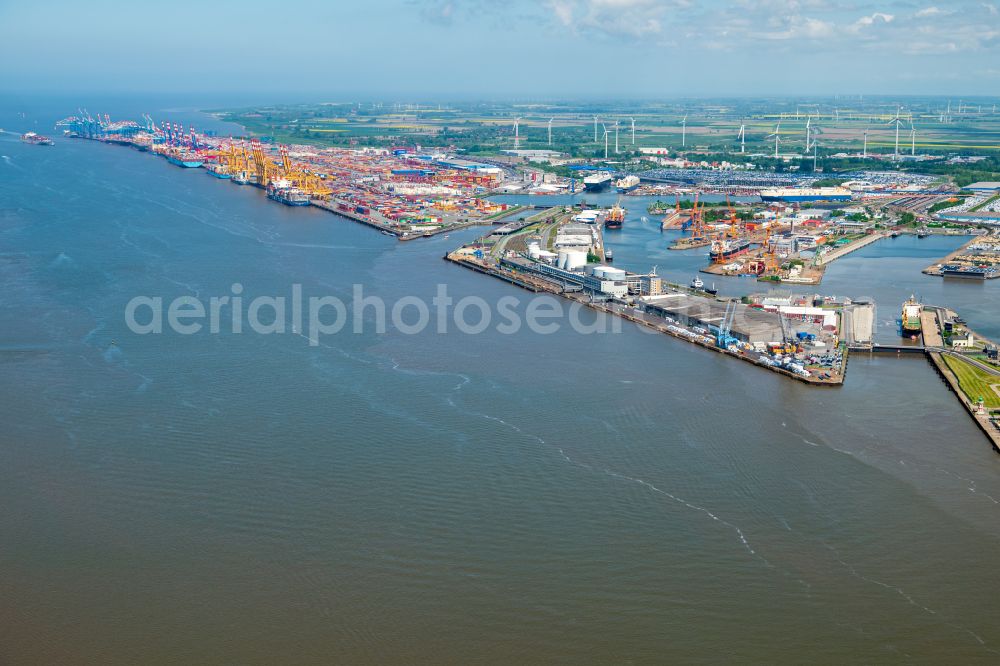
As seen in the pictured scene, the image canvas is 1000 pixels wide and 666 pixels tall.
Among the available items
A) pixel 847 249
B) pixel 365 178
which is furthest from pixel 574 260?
pixel 365 178

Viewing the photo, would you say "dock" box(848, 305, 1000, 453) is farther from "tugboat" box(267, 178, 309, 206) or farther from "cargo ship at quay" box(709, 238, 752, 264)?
"tugboat" box(267, 178, 309, 206)

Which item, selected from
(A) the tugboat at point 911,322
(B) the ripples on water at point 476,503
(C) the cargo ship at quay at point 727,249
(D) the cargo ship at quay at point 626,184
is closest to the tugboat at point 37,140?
(D) the cargo ship at quay at point 626,184

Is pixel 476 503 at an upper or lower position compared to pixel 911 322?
lower

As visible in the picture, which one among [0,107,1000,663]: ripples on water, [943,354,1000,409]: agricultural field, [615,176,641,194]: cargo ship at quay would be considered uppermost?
[615,176,641,194]: cargo ship at quay

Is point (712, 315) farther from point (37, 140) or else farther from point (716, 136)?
point (716, 136)

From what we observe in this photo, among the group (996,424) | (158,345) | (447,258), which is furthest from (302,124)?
(996,424)

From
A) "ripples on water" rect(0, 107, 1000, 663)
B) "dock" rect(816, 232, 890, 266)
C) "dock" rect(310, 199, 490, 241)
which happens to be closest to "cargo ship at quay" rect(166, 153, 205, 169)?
"dock" rect(310, 199, 490, 241)
